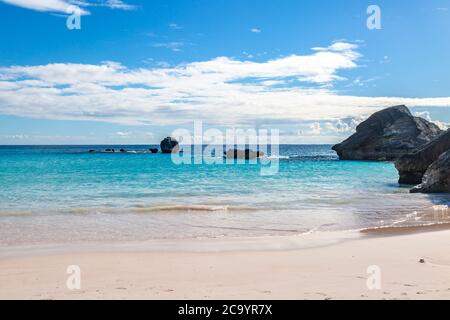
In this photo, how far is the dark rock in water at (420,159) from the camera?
32531 millimetres

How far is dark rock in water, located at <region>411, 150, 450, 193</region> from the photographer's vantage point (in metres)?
28.0

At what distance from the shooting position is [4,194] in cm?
2892

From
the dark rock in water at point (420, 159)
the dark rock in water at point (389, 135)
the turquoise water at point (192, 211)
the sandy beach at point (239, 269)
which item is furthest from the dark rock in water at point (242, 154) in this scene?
the sandy beach at point (239, 269)

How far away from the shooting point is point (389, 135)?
80062 millimetres

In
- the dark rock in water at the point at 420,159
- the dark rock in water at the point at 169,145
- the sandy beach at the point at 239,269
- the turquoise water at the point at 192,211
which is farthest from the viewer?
the dark rock in water at the point at 169,145

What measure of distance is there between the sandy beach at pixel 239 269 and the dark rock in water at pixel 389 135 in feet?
224

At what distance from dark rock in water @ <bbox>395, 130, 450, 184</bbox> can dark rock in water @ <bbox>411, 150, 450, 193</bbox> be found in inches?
146

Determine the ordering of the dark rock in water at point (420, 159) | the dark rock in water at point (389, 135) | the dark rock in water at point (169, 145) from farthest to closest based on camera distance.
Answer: the dark rock in water at point (169, 145), the dark rock in water at point (389, 135), the dark rock in water at point (420, 159)

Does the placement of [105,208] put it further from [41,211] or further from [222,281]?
[222,281]

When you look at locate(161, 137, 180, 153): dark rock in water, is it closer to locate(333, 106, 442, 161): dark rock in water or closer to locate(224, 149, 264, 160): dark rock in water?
locate(224, 149, 264, 160): dark rock in water

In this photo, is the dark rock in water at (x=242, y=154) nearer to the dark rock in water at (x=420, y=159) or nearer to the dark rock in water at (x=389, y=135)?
the dark rock in water at (x=389, y=135)

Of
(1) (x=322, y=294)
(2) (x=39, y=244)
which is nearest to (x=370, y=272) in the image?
(1) (x=322, y=294)
